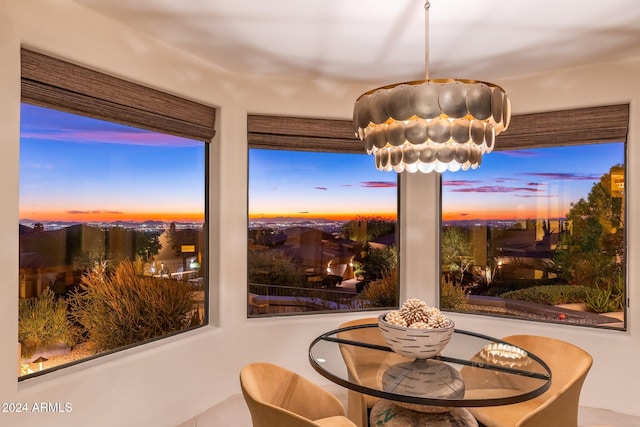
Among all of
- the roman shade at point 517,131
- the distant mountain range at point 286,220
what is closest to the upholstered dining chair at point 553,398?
the roman shade at point 517,131

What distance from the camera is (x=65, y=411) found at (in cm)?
227

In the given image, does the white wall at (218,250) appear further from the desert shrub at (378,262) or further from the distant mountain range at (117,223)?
the distant mountain range at (117,223)

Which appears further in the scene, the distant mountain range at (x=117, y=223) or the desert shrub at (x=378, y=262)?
the desert shrub at (x=378, y=262)

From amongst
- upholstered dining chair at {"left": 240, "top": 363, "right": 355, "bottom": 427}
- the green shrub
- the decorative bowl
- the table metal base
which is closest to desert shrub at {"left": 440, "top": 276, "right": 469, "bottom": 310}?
the green shrub

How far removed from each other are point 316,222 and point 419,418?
82.0 inches

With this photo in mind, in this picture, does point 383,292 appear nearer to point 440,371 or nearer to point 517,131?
point 517,131

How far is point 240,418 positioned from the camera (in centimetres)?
292

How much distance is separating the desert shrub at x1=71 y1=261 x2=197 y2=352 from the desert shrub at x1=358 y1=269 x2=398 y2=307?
1566mm

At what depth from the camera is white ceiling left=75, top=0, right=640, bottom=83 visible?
231 cm

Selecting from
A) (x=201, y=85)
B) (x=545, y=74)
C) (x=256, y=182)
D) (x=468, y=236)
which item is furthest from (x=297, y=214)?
(x=545, y=74)

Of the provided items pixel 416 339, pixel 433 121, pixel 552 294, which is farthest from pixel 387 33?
pixel 552 294

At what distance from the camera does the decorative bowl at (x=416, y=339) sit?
1.91m

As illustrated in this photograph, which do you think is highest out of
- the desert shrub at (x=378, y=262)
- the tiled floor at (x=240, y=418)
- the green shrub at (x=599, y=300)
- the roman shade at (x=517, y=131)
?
the roman shade at (x=517, y=131)

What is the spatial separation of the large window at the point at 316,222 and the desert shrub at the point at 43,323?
139cm
